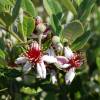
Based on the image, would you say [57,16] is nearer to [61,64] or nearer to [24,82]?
[61,64]

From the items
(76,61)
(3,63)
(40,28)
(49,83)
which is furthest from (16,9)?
(49,83)

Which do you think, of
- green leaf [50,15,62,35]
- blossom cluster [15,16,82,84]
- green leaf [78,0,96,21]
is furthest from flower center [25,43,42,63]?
green leaf [78,0,96,21]

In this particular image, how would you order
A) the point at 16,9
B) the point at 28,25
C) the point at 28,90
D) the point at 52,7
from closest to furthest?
the point at 16,9 < the point at 28,25 < the point at 52,7 < the point at 28,90

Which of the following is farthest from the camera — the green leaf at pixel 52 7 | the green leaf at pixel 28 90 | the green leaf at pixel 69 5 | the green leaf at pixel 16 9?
the green leaf at pixel 28 90

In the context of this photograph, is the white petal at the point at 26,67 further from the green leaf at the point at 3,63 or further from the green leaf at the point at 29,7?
the green leaf at the point at 29,7

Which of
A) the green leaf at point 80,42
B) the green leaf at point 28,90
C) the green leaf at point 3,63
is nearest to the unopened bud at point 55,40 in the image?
the green leaf at point 80,42

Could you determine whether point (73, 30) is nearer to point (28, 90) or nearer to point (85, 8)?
point (85, 8)
